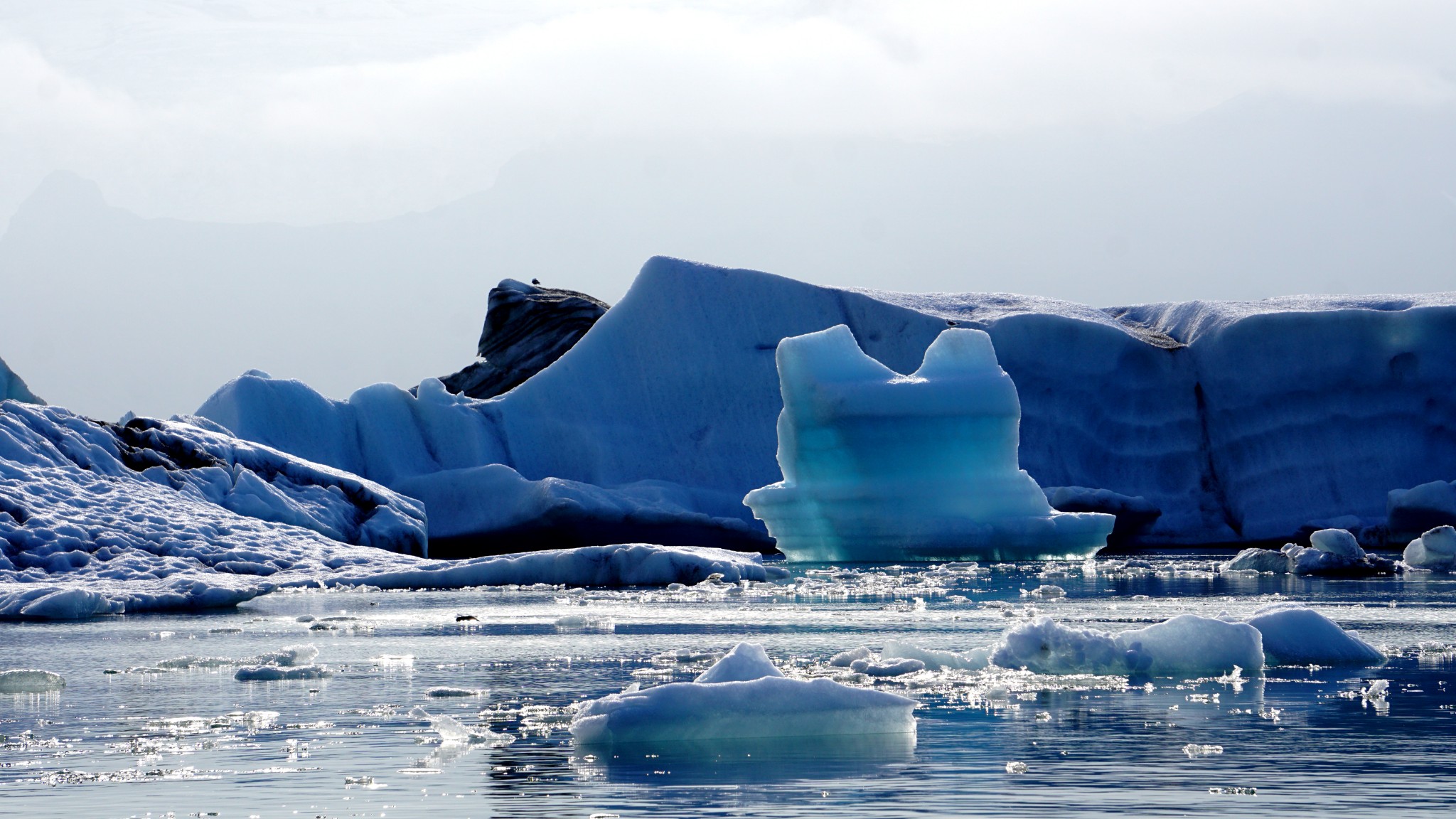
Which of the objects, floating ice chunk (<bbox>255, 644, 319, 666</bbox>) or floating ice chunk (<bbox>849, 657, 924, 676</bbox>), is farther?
floating ice chunk (<bbox>255, 644, 319, 666</bbox>)

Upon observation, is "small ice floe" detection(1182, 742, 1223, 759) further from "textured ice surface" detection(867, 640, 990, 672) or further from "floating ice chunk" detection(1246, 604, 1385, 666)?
"floating ice chunk" detection(1246, 604, 1385, 666)

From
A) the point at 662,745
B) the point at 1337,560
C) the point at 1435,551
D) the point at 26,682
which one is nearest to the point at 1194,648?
the point at 662,745

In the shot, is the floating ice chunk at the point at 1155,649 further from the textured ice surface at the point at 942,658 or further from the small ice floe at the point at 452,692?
the small ice floe at the point at 452,692

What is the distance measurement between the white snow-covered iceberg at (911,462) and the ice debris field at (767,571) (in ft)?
0.19

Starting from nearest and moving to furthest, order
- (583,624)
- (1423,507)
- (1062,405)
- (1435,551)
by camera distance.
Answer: (583,624), (1435,551), (1423,507), (1062,405)

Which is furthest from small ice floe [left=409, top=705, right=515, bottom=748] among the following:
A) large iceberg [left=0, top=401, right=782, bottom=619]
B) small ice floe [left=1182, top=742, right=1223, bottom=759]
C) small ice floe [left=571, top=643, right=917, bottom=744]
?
large iceberg [left=0, top=401, right=782, bottom=619]

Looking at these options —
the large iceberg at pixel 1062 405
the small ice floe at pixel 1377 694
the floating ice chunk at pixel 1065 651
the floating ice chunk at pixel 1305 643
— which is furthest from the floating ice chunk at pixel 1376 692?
the large iceberg at pixel 1062 405

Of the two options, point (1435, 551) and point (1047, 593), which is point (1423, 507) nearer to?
point (1435, 551)

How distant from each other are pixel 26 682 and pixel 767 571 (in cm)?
1129

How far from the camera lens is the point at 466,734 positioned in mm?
6227

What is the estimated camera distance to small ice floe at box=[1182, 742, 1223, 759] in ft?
18.7

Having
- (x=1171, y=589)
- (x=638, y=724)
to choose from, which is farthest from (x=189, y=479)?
(x=638, y=724)

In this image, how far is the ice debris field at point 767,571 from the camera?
18.3 ft

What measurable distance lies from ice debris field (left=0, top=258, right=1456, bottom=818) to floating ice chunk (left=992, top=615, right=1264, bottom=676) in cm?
2
